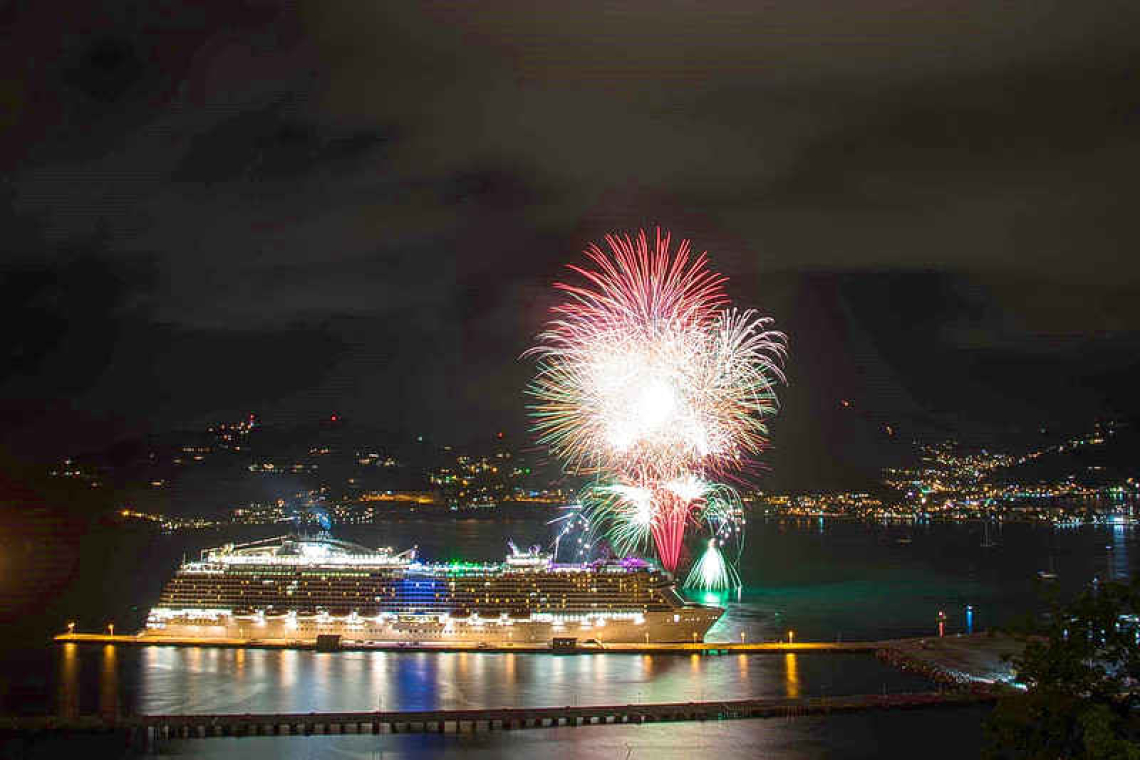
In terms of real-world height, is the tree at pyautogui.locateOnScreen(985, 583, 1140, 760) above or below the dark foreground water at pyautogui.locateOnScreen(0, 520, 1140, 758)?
above

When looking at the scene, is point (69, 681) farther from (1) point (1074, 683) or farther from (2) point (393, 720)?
(1) point (1074, 683)

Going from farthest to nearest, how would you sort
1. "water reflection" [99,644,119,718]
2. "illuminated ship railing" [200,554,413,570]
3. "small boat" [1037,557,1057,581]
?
"small boat" [1037,557,1057,581] < "illuminated ship railing" [200,554,413,570] < "water reflection" [99,644,119,718]

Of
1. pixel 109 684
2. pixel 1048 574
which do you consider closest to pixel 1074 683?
pixel 109 684

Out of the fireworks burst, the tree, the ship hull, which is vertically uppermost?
the tree

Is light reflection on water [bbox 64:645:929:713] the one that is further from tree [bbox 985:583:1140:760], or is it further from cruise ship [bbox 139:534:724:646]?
tree [bbox 985:583:1140:760]

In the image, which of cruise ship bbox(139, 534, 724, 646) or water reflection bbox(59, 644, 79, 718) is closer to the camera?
water reflection bbox(59, 644, 79, 718)

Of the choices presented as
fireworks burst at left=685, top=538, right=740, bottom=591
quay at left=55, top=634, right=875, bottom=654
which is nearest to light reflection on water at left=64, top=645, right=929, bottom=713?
quay at left=55, top=634, right=875, bottom=654

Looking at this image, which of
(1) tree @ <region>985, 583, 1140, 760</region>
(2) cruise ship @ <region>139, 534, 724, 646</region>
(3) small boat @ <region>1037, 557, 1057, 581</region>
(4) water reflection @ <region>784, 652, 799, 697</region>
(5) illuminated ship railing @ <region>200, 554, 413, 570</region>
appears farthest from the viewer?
(3) small boat @ <region>1037, 557, 1057, 581</region>
